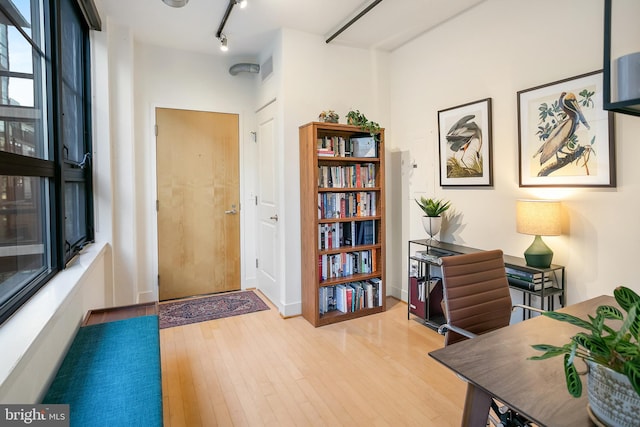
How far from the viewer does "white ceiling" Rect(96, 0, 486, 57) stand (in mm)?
2854

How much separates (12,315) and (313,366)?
176 centimetres

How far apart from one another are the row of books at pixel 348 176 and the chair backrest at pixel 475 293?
5.59 ft

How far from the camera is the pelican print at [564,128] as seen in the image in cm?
222

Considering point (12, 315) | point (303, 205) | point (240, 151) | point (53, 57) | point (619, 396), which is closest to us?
point (619, 396)

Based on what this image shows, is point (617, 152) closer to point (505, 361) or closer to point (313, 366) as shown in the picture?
point (505, 361)

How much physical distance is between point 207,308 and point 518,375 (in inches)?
125

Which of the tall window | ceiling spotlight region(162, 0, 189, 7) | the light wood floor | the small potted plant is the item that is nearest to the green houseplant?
the light wood floor

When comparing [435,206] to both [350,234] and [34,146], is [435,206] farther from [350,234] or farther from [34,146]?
[34,146]

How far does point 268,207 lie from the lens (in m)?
3.82

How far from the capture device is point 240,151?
4.13 metres

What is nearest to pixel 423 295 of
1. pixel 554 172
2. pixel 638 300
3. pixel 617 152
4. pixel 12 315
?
pixel 554 172

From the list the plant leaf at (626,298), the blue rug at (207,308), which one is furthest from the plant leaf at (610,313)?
the blue rug at (207,308)

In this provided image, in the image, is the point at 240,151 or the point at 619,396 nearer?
the point at 619,396

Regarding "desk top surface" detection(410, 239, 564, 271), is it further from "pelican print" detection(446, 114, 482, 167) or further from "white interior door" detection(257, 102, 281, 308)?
"white interior door" detection(257, 102, 281, 308)
